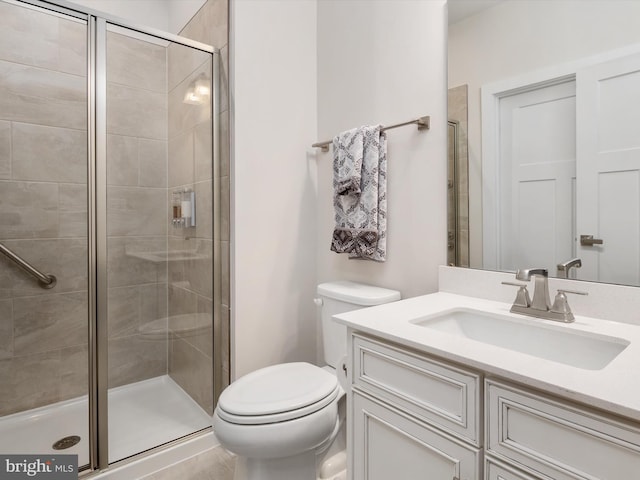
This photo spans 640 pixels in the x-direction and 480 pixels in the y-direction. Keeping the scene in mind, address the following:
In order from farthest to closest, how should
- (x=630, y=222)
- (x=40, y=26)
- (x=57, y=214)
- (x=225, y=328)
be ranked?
(x=225, y=328)
(x=57, y=214)
(x=40, y=26)
(x=630, y=222)

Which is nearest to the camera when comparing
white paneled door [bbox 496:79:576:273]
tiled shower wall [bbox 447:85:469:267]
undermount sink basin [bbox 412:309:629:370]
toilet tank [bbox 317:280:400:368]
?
undermount sink basin [bbox 412:309:629:370]

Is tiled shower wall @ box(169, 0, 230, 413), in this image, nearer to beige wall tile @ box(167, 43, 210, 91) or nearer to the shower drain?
beige wall tile @ box(167, 43, 210, 91)

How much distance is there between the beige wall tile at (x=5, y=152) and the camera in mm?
1610

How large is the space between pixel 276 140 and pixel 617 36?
1317mm

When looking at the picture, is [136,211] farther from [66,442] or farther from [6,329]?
[66,442]

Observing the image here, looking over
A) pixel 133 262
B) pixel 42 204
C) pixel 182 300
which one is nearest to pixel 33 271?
pixel 42 204

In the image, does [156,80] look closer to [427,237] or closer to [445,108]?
[445,108]

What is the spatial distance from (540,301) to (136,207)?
1.67m

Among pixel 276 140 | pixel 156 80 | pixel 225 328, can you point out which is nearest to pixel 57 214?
pixel 156 80

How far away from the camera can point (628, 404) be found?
56cm

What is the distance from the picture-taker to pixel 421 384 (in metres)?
0.86

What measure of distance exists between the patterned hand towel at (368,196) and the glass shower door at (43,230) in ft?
3.65

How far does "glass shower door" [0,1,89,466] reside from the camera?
1.56m

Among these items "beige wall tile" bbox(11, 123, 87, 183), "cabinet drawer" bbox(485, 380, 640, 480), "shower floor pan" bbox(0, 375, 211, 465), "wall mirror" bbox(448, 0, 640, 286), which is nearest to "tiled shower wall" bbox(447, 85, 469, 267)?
"wall mirror" bbox(448, 0, 640, 286)
